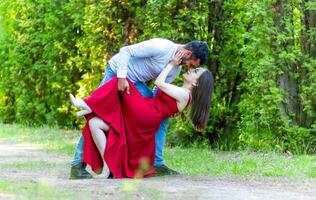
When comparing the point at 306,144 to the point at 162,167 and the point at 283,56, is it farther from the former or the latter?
the point at 162,167

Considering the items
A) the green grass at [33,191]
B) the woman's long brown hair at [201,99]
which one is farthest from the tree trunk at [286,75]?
the green grass at [33,191]

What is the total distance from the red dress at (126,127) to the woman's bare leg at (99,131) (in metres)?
0.04

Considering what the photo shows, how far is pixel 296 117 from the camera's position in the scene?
1112 cm

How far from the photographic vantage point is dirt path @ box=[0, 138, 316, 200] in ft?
22.1

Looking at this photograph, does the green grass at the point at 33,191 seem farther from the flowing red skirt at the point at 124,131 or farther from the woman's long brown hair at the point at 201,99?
the woman's long brown hair at the point at 201,99

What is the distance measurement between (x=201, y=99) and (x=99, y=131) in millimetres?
1148

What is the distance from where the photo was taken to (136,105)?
27.3ft

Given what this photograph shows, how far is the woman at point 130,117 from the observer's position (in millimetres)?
8281

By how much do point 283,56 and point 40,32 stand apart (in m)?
9.09

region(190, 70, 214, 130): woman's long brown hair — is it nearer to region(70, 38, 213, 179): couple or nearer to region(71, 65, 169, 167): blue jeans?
region(70, 38, 213, 179): couple

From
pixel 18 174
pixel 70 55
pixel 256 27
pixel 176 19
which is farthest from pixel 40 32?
pixel 18 174

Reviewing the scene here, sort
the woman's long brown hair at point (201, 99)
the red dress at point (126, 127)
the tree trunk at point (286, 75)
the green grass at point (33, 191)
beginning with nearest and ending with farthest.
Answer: the green grass at point (33, 191)
the red dress at point (126, 127)
the woman's long brown hair at point (201, 99)
the tree trunk at point (286, 75)

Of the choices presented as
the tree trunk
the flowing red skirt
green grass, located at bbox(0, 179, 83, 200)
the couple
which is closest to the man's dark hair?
the couple

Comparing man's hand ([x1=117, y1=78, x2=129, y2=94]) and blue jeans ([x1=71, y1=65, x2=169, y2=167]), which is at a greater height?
man's hand ([x1=117, y1=78, x2=129, y2=94])
